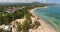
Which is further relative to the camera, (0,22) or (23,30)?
(0,22)

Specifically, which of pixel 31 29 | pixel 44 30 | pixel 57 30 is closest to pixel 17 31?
pixel 31 29

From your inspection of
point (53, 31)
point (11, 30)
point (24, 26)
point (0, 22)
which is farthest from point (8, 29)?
point (53, 31)

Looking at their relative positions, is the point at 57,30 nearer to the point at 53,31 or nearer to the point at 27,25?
the point at 53,31

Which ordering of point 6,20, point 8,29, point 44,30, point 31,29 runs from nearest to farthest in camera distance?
point 8,29 → point 31,29 → point 44,30 → point 6,20

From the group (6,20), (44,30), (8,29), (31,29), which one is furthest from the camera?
(6,20)

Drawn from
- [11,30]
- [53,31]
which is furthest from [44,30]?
[11,30]

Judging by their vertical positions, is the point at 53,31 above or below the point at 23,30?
below

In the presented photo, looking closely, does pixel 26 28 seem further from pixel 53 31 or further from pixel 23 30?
pixel 53 31

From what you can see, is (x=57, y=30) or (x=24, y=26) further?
(x=57, y=30)
